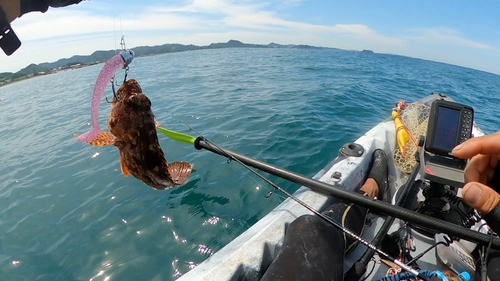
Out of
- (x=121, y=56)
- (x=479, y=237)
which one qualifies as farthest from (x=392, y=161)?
(x=121, y=56)

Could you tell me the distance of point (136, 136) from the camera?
230 cm

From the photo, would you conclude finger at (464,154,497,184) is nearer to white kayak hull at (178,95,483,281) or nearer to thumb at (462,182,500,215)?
thumb at (462,182,500,215)

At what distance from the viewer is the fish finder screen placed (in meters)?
2.79

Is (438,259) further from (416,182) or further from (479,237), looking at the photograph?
(479,237)

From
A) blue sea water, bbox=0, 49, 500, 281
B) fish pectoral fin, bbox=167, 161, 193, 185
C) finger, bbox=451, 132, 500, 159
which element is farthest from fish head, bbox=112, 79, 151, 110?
finger, bbox=451, 132, 500, 159

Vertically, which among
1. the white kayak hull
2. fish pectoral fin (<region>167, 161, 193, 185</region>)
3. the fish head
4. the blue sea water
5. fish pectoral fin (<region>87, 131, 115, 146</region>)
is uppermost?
the fish head

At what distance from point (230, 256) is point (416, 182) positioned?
3252 millimetres

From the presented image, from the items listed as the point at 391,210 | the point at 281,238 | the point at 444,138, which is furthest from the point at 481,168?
the point at 281,238

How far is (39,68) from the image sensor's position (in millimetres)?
56438

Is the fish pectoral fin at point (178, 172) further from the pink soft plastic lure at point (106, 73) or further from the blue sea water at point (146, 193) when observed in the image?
the blue sea water at point (146, 193)

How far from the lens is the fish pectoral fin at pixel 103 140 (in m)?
2.15

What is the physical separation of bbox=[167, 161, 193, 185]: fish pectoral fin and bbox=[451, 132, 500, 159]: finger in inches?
88.5

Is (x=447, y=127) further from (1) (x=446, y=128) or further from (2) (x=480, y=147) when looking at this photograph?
(2) (x=480, y=147)

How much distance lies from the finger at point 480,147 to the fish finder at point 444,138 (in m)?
1.60
